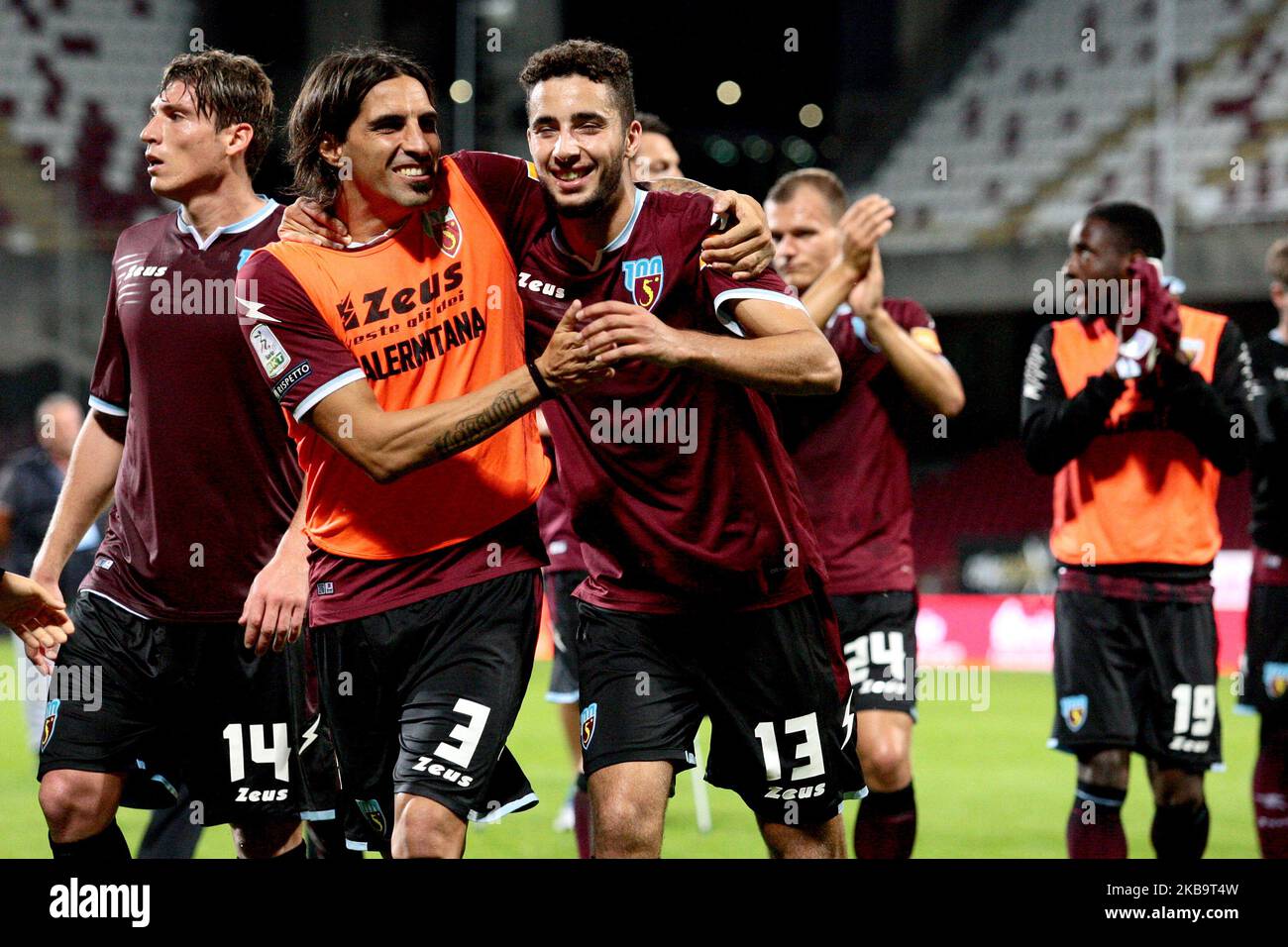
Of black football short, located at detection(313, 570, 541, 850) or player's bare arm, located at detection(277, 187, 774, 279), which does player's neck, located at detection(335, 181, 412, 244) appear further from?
black football short, located at detection(313, 570, 541, 850)

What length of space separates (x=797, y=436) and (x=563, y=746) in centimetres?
558

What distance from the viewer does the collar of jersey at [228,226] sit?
4.29 metres

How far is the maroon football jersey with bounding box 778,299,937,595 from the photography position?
540 centimetres

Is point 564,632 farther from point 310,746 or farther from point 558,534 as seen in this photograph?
point 310,746

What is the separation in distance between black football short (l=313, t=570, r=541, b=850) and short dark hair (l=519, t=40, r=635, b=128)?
117 cm

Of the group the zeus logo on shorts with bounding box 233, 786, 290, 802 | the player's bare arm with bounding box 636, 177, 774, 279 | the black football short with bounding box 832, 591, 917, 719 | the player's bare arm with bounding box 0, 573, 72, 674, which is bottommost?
the zeus logo on shorts with bounding box 233, 786, 290, 802

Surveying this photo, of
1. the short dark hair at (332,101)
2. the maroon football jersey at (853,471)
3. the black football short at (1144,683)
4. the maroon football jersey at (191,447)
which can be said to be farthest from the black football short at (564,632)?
the short dark hair at (332,101)

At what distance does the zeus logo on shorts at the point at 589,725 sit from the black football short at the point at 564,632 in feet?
7.45

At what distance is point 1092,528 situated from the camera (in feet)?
17.6

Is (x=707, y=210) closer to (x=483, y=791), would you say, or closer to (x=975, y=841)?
(x=483, y=791)

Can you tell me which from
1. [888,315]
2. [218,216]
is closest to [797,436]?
[888,315]

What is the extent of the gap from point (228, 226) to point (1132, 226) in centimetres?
299

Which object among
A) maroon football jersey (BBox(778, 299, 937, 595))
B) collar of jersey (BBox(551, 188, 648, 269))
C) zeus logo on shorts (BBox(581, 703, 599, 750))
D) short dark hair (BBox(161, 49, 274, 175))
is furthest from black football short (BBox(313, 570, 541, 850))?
maroon football jersey (BBox(778, 299, 937, 595))
